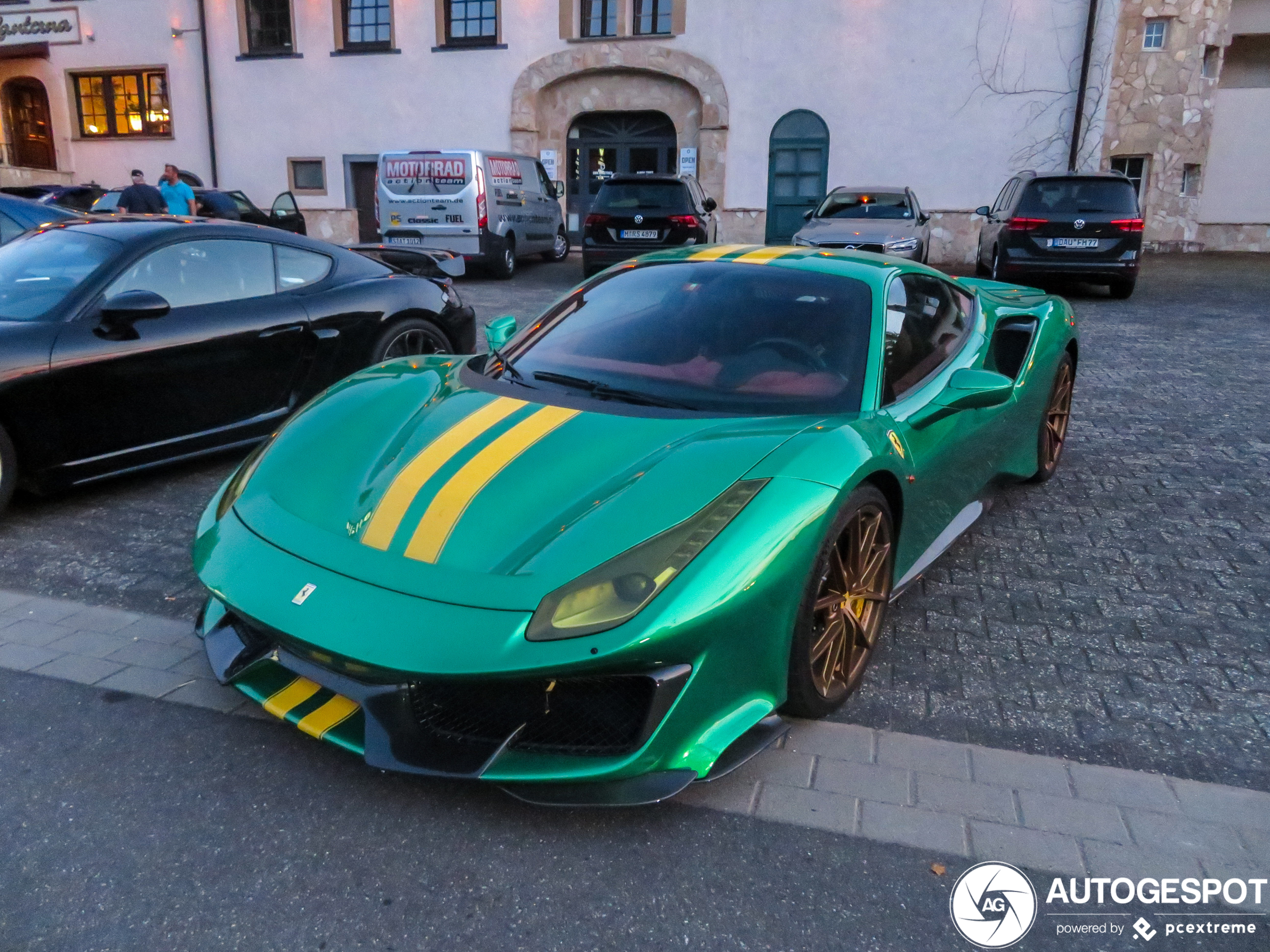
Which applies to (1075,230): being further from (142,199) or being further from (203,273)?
(142,199)

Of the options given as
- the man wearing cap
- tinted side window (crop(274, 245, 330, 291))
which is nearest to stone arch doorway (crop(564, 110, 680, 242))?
the man wearing cap

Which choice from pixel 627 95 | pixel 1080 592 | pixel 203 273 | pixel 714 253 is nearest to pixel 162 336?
pixel 203 273

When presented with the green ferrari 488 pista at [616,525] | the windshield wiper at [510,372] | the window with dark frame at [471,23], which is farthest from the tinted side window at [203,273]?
the window with dark frame at [471,23]

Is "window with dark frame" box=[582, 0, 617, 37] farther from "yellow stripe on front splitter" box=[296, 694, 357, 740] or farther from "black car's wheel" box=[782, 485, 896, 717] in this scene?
"yellow stripe on front splitter" box=[296, 694, 357, 740]

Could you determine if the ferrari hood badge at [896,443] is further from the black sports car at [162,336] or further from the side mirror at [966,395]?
the black sports car at [162,336]

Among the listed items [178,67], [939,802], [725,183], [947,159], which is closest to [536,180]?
[725,183]

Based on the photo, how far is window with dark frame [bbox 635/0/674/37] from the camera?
64.8 feet

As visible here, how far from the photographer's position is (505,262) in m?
15.1

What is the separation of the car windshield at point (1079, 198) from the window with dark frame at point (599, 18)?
35.6 feet

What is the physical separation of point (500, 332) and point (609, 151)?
60.4 ft

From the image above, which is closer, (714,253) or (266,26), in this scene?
(714,253)

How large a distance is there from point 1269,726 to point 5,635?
159 inches

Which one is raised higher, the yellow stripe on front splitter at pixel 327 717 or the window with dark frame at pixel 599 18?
the window with dark frame at pixel 599 18

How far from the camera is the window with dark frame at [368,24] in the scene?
824 inches
